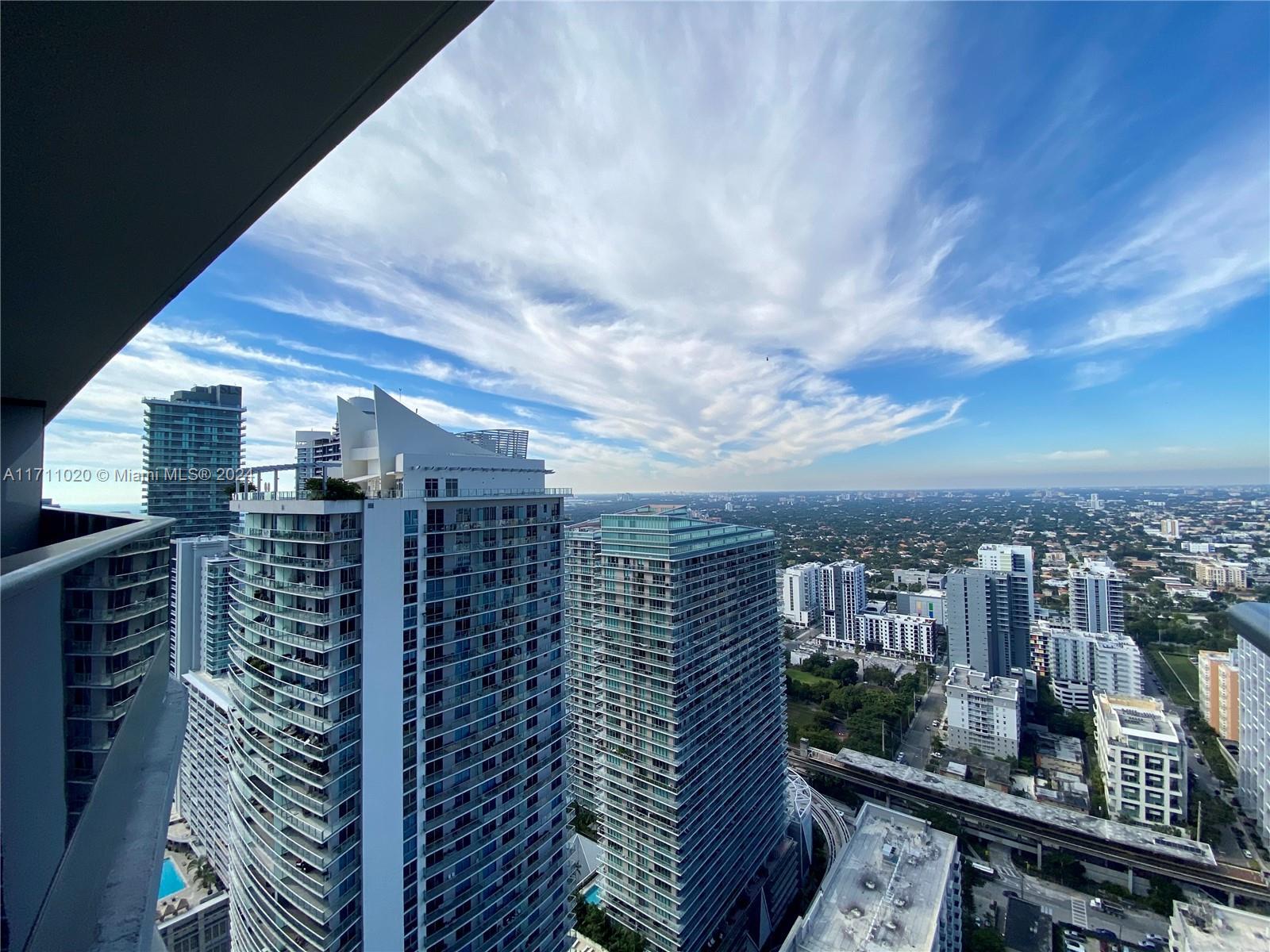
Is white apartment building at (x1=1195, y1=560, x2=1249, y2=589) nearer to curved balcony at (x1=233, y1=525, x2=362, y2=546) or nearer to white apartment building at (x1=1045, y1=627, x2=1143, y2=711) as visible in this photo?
white apartment building at (x1=1045, y1=627, x2=1143, y2=711)

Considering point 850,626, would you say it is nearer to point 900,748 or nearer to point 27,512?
point 900,748

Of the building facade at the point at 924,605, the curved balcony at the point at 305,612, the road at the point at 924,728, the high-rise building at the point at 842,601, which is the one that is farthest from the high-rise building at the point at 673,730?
the building facade at the point at 924,605

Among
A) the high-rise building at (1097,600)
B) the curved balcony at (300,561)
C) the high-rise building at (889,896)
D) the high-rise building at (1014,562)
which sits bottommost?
the high-rise building at (889,896)

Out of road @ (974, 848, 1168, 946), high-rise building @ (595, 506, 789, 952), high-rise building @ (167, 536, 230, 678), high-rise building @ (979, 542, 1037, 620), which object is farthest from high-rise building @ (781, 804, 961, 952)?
high-rise building @ (167, 536, 230, 678)

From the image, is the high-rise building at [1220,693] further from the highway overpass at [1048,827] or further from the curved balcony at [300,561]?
the curved balcony at [300,561]

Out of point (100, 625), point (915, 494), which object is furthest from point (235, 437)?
point (915, 494)

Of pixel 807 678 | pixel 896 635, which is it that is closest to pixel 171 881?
pixel 807 678
